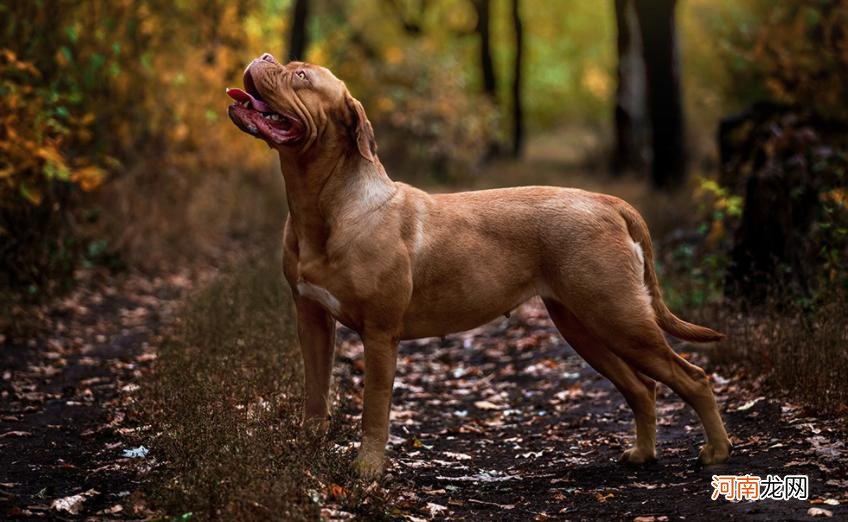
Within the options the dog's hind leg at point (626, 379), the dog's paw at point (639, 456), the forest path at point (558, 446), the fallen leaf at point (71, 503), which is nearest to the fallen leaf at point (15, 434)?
the fallen leaf at point (71, 503)

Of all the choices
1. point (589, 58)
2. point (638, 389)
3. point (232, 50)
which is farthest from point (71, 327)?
point (589, 58)

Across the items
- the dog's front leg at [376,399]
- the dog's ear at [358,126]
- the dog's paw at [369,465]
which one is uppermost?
the dog's ear at [358,126]

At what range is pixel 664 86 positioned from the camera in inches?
575

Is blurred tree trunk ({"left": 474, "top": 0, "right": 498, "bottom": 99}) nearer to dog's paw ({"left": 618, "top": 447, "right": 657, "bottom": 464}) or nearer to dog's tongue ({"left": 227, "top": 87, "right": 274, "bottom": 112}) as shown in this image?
dog's paw ({"left": 618, "top": 447, "right": 657, "bottom": 464})

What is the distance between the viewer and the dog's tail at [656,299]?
5.47 meters

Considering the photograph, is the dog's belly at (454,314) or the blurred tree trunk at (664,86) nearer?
the dog's belly at (454,314)

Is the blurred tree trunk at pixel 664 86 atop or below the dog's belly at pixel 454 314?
atop

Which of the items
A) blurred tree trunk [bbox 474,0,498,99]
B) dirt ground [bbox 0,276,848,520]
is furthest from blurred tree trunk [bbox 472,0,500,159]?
dirt ground [bbox 0,276,848,520]

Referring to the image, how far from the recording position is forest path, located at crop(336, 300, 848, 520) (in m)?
4.93

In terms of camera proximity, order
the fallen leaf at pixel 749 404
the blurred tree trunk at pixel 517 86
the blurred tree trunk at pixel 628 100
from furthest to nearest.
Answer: the blurred tree trunk at pixel 517 86 < the blurred tree trunk at pixel 628 100 < the fallen leaf at pixel 749 404

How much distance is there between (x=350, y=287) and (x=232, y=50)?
10477 millimetres

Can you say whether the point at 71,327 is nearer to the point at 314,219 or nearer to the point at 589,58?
the point at 314,219

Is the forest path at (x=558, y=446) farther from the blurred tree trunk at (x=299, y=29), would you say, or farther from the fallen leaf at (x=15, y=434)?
the blurred tree trunk at (x=299, y=29)

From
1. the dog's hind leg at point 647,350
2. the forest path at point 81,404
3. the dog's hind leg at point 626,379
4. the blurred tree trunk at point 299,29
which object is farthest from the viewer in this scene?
the blurred tree trunk at point 299,29
